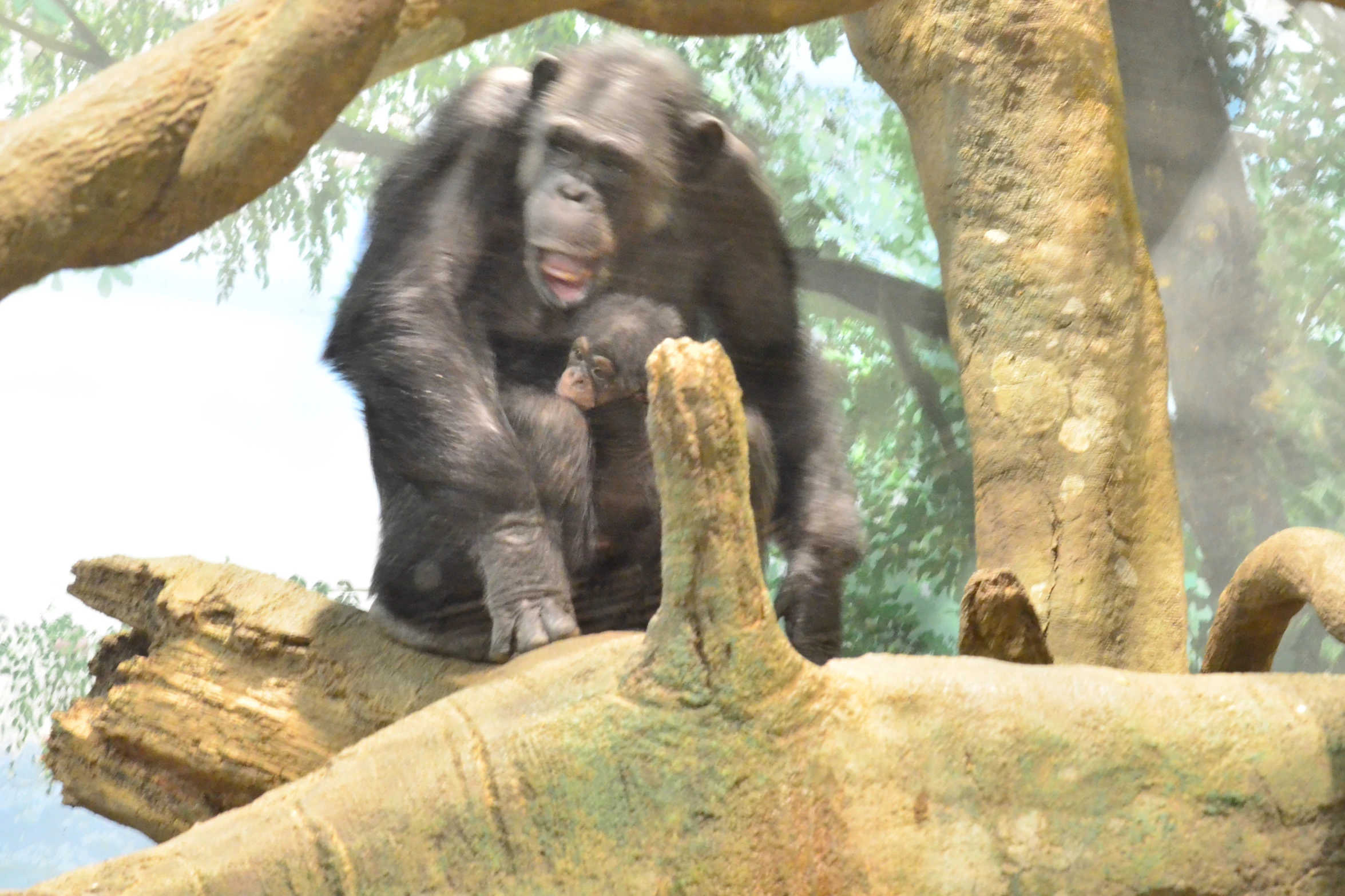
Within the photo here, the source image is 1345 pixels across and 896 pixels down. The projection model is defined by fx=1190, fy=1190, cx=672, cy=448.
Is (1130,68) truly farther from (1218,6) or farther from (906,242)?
(906,242)

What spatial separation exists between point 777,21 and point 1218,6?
7.18 ft

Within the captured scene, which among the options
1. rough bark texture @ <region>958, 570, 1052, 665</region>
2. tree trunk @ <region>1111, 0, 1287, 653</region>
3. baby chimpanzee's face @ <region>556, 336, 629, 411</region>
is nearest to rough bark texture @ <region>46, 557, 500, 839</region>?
baby chimpanzee's face @ <region>556, 336, 629, 411</region>

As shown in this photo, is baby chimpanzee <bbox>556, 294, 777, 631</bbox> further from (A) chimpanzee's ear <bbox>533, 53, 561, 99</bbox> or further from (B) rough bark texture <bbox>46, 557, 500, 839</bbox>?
(A) chimpanzee's ear <bbox>533, 53, 561, 99</bbox>

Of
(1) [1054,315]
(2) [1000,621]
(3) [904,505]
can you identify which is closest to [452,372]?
(2) [1000,621]

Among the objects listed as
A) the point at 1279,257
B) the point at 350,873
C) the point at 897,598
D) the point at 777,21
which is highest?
the point at 777,21

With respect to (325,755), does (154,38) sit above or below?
above

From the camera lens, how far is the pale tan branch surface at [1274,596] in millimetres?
1290

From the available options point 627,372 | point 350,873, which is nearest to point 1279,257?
point 627,372

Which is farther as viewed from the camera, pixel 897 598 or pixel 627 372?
pixel 897 598

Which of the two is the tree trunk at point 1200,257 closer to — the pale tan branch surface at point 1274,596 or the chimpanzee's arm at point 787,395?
the pale tan branch surface at point 1274,596

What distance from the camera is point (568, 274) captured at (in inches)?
60.1

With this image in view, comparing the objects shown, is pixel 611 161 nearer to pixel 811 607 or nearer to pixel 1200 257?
pixel 811 607

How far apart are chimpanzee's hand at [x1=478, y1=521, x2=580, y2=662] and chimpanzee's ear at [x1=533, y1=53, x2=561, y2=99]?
1.91ft

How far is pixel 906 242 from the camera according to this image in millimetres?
2566
